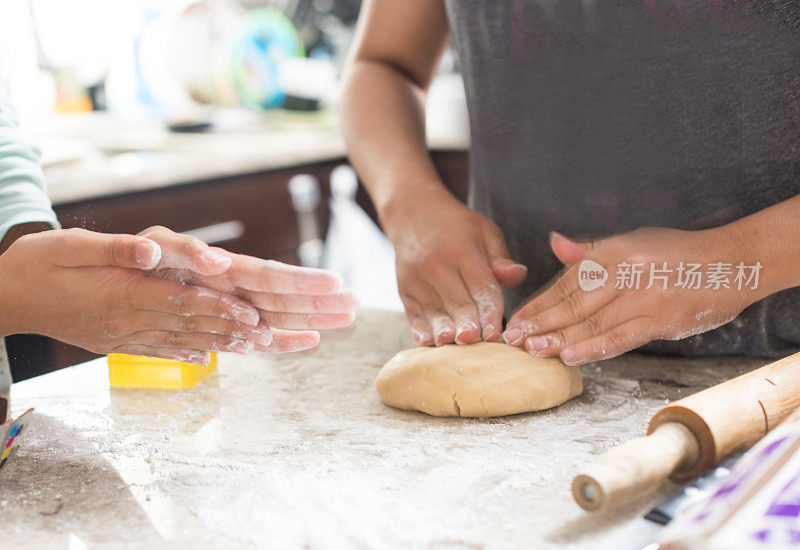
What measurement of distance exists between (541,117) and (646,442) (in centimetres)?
54

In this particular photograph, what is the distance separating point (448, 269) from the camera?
927 mm

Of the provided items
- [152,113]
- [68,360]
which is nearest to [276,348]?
[68,360]

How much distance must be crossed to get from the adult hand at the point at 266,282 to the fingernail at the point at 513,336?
0.19 metres

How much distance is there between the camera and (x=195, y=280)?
69 cm

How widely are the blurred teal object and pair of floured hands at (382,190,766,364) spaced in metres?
1.75

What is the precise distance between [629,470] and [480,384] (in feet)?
0.88

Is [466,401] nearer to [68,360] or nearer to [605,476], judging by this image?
[605,476]

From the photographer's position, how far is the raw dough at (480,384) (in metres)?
0.76

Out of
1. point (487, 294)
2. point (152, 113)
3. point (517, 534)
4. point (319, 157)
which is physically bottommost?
point (517, 534)

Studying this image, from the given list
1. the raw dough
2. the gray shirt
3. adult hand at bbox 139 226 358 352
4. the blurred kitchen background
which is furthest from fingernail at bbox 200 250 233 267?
the blurred kitchen background

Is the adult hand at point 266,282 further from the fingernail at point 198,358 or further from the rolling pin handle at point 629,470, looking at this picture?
the rolling pin handle at point 629,470

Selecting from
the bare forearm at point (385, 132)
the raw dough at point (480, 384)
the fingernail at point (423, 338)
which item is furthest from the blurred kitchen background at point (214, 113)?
the raw dough at point (480, 384)

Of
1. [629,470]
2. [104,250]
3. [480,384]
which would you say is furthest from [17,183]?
[629,470]

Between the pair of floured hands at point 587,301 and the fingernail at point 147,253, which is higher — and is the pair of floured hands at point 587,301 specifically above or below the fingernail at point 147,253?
below
